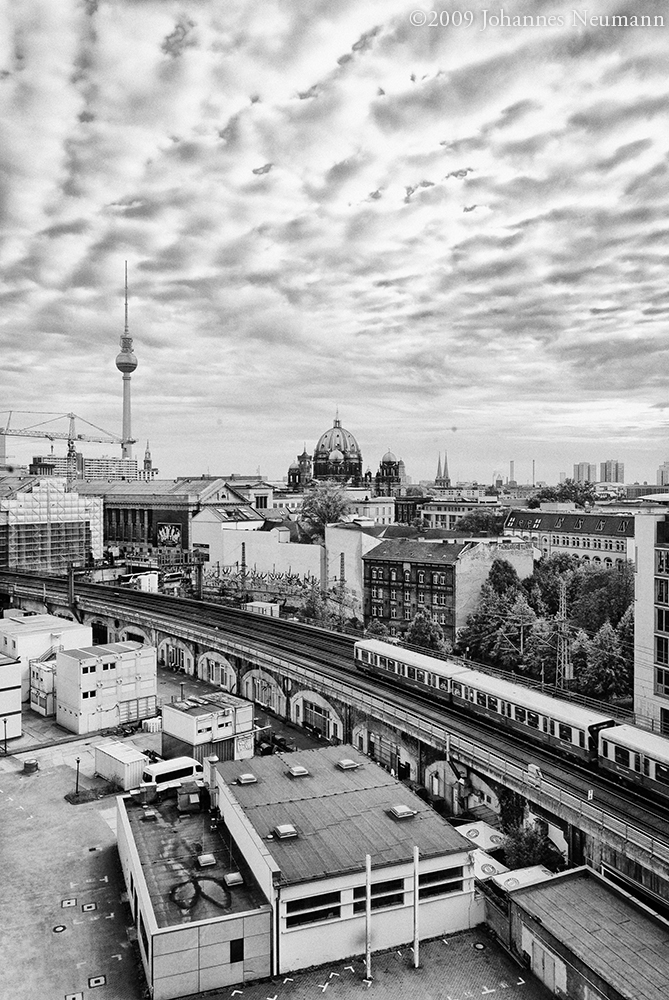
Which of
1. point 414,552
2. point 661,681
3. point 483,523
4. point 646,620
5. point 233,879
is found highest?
point 483,523

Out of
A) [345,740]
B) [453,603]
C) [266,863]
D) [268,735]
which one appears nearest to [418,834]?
[266,863]

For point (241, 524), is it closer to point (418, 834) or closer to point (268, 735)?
point (268, 735)

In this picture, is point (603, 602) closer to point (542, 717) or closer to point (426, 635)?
point (426, 635)

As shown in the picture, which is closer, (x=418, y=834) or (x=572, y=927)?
(x=572, y=927)

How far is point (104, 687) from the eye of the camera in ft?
183

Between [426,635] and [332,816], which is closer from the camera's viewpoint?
[332,816]

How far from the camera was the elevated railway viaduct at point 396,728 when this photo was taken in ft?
99.2

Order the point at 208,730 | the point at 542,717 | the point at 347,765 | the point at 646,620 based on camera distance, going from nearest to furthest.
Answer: the point at 347,765, the point at 542,717, the point at 208,730, the point at 646,620

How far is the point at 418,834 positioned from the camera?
30.2m

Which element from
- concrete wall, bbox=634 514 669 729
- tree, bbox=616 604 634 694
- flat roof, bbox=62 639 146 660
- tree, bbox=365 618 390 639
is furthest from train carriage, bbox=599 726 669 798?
tree, bbox=365 618 390 639

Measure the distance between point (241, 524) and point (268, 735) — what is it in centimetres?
8032

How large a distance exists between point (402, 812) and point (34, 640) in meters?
44.6

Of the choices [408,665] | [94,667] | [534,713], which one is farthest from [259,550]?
[534,713]

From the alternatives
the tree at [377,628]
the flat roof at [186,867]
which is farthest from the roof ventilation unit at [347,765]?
the tree at [377,628]
